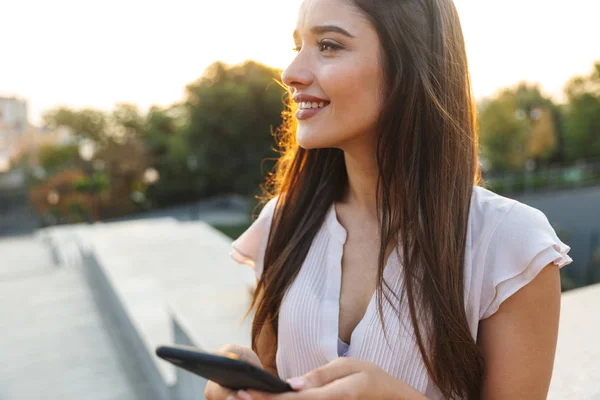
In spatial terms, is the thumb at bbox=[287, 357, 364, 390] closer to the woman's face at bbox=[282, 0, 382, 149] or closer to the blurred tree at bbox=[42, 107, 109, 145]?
the woman's face at bbox=[282, 0, 382, 149]

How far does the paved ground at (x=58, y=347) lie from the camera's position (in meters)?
5.29

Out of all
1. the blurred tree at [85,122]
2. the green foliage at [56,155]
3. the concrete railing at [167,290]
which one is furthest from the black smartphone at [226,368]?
the green foliage at [56,155]

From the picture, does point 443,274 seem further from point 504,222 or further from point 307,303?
point 307,303

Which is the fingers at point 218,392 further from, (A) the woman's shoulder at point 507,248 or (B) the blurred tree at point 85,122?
(B) the blurred tree at point 85,122

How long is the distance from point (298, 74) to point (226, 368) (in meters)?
0.65

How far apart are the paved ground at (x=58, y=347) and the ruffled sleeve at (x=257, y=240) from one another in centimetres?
386

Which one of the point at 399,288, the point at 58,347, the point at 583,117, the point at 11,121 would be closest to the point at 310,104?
the point at 399,288

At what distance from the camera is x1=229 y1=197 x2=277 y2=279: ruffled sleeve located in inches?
59.6

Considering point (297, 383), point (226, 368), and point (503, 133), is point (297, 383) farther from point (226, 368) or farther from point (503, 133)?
point (503, 133)

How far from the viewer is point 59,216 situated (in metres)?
28.5

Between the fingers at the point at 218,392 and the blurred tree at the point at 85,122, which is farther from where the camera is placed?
the blurred tree at the point at 85,122

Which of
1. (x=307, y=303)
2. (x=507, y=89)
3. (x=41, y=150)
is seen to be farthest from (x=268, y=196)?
(x=41, y=150)

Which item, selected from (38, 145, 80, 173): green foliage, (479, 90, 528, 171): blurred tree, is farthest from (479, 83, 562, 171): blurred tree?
(38, 145, 80, 173): green foliage

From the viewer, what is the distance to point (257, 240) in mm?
1524
